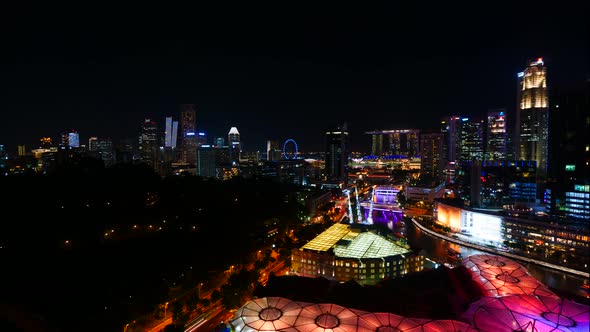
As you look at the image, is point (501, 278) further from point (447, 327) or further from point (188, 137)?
point (188, 137)

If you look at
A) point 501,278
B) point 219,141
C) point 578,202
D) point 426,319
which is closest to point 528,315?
point 426,319

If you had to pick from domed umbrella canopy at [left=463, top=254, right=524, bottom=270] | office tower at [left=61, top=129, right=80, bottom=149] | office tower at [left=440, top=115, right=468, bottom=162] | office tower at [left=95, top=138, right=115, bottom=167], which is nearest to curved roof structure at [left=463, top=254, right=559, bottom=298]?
domed umbrella canopy at [left=463, top=254, right=524, bottom=270]

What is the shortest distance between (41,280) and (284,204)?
9.69 metres

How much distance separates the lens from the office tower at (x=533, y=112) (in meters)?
21.1

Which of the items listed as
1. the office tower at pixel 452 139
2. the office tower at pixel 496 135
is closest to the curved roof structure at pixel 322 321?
the office tower at pixel 496 135

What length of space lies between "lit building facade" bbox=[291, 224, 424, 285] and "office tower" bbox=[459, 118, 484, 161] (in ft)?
93.9

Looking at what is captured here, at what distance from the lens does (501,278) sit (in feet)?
20.2

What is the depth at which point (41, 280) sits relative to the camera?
5.71m

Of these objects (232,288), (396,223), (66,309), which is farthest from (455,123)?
(66,309)

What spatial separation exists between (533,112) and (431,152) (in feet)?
53.6

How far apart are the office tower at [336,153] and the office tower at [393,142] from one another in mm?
22685

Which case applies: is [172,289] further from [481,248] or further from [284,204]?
[481,248]

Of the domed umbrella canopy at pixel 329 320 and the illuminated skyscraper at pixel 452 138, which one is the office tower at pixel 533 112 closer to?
the illuminated skyscraper at pixel 452 138

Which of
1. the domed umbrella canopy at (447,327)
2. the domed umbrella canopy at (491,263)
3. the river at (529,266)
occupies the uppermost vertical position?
the domed umbrella canopy at (491,263)
